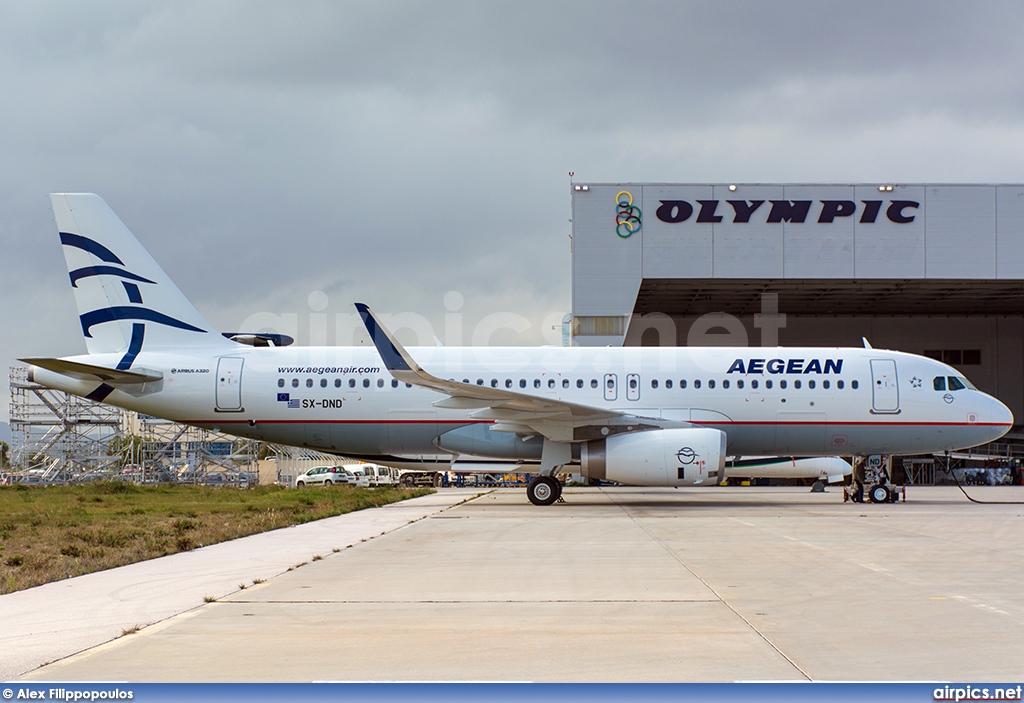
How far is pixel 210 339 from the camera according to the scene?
885 inches

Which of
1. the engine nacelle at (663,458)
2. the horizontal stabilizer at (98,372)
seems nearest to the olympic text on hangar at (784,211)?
the engine nacelle at (663,458)

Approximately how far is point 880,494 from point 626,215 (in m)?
16.6

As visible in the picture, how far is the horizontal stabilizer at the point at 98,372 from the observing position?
2073 cm

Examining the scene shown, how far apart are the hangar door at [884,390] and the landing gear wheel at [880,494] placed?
1.85 meters

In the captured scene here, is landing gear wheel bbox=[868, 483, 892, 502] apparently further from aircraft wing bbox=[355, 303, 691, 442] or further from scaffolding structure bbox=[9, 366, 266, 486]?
scaffolding structure bbox=[9, 366, 266, 486]

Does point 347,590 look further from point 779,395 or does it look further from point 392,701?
point 779,395

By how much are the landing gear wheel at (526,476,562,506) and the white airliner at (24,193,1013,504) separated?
31mm

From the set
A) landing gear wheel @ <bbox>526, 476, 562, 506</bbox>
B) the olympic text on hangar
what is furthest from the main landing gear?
the olympic text on hangar

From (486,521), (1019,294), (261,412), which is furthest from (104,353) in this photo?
(1019,294)

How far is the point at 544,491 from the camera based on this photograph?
21094 mm

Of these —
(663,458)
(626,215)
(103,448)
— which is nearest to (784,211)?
(626,215)

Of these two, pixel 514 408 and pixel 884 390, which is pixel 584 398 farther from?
pixel 884 390

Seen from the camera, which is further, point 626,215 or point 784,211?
point 784,211

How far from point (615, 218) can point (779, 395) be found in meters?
15.4
